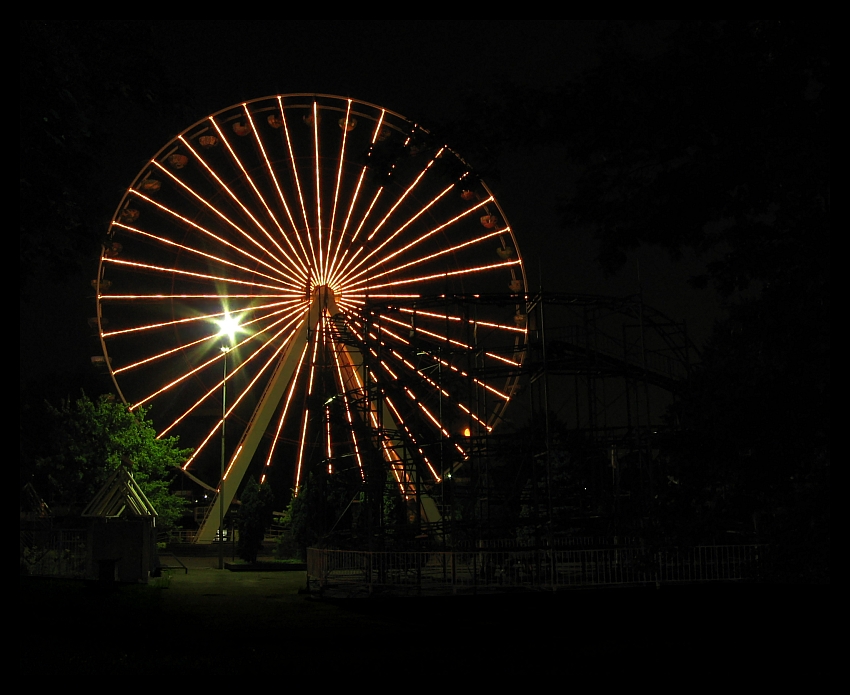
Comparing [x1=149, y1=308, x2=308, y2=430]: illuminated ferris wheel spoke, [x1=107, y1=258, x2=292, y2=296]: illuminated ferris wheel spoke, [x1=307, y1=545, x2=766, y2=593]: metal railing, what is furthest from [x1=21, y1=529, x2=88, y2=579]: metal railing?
[x1=107, y1=258, x2=292, y2=296]: illuminated ferris wheel spoke

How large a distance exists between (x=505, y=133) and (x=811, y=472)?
4.74 meters

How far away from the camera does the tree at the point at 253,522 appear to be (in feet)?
99.7

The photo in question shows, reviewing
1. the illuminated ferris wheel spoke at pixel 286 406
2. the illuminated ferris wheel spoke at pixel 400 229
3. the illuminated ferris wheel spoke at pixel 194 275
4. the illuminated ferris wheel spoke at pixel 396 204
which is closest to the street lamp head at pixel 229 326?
the illuminated ferris wheel spoke at pixel 194 275

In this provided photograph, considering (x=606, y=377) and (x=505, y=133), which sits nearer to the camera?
(x=505, y=133)

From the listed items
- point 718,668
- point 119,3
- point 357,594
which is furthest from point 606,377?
point 119,3

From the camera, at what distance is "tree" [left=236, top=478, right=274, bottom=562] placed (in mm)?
30391

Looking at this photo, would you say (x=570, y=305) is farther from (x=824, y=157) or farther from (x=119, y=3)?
(x=119, y=3)

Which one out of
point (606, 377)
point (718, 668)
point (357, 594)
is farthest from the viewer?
point (606, 377)

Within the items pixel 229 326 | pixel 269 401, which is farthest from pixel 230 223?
pixel 269 401

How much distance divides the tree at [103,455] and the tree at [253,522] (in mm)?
4794

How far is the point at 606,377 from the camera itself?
21438 mm

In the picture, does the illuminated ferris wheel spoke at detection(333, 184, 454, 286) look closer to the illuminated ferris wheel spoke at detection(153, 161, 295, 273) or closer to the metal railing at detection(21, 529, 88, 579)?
the illuminated ferris wheel spoke at detection(153, 161, 295, 273)

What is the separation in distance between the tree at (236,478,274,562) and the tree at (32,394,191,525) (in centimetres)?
479

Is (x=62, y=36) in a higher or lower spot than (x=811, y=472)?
higher
